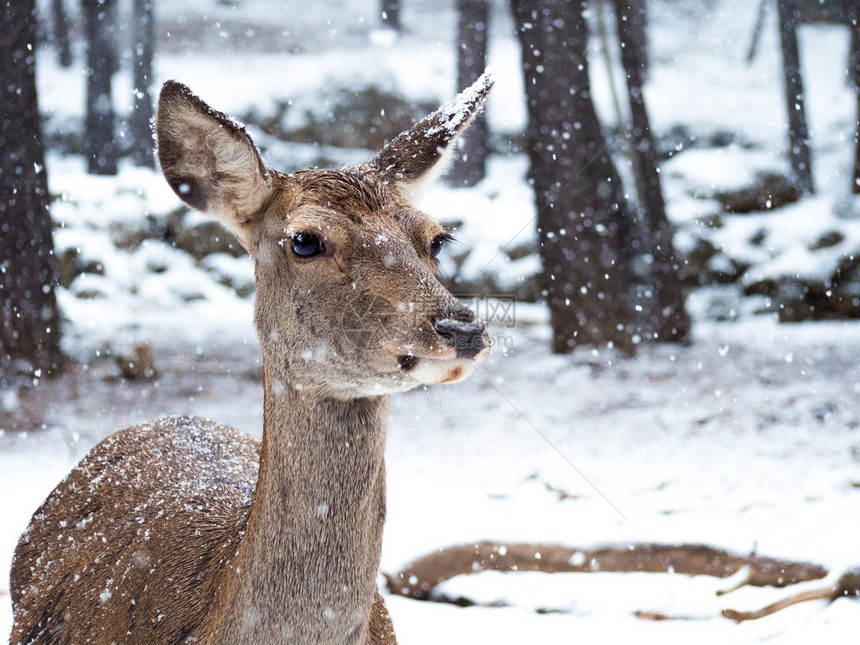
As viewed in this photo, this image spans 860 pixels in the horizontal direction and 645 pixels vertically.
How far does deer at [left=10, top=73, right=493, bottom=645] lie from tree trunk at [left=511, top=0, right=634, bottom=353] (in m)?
5.60

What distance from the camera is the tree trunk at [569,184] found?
8.50 meters

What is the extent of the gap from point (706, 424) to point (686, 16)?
24.3m

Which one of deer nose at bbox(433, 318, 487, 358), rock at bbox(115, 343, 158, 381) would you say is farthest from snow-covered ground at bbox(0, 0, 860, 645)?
deer nose at bbox(433, 318, 487, 358)

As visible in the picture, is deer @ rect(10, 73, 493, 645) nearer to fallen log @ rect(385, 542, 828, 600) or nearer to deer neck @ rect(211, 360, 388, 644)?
deer neck @ rect(211, 360, 388, 644)

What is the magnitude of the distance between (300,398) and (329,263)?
0.42 m

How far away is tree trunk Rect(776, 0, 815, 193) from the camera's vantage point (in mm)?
14086

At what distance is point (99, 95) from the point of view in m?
15.7

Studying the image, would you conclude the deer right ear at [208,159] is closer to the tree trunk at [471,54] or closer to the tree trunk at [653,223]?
the tree trunk at [653,223]

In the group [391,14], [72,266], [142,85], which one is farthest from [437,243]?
[391,14]

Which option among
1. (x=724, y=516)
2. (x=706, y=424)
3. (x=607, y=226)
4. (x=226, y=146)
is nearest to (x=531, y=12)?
(x=607, y=226)

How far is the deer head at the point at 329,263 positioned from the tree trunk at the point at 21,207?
5727 mm

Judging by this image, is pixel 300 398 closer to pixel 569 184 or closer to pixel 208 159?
pixel 208 159

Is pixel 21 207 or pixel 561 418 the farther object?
pixel 21 207

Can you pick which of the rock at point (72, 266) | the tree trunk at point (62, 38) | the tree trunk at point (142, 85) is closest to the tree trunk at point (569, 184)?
the rock at point (72, 266)
